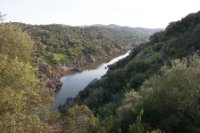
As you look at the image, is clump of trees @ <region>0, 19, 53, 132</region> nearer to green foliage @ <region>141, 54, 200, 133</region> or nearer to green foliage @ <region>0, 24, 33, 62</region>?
green foliage @ <region>0, 24, 33, 62</region>

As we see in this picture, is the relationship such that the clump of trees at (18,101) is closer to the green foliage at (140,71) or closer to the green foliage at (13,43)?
the green foliage at (13,43)

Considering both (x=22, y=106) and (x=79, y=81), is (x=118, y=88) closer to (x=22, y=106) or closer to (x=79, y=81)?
(x=22, y=106)

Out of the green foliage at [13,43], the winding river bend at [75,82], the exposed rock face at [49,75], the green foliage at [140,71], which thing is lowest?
the winding river bend at [75,82]

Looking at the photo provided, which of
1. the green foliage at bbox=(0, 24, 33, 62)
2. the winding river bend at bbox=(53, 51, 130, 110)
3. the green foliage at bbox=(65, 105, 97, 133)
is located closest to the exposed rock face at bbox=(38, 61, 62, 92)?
the winding river bend at bbox=(53, 51, 130, 110)

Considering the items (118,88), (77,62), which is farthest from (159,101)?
(77,62)

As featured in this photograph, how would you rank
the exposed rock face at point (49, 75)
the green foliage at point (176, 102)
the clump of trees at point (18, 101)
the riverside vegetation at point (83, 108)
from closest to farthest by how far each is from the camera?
the clump of trees at point (18, 101), the riverside vegetation at point (83, 108), the green foliage at point (176, 102), the exposed rock face at point (49, 75)

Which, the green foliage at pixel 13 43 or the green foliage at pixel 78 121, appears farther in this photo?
the green foliage at pixel 13 43

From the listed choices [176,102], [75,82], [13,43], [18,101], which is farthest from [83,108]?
[75,82]

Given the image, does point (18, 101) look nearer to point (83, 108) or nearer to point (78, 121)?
point (78, 121)

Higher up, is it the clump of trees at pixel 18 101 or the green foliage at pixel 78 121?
the clump of trees at pixel 18 101

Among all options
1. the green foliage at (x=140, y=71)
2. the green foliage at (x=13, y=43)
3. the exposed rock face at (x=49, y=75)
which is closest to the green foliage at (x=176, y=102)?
the green foliage at (x=13, y=43)

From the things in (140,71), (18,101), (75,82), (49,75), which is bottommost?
(75,82)
